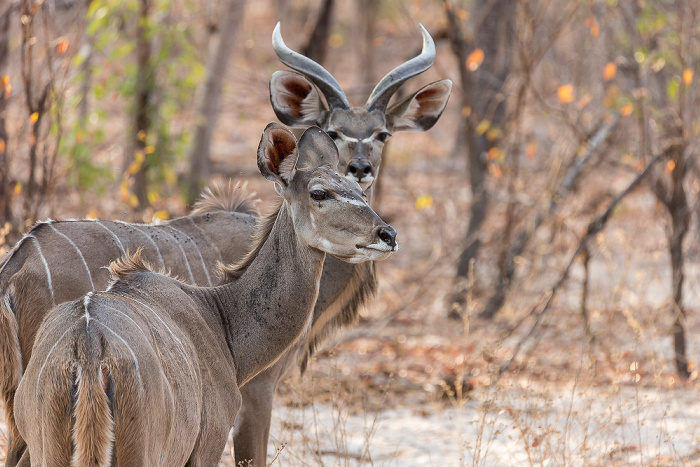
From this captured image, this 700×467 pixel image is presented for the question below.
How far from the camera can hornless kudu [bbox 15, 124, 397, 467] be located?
7.88 feet

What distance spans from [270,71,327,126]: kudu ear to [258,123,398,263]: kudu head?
4.20 ft

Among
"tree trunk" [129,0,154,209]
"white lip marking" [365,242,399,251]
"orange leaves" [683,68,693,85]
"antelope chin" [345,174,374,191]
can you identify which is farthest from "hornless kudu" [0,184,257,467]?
"tree trunk" [129,0,154,209]

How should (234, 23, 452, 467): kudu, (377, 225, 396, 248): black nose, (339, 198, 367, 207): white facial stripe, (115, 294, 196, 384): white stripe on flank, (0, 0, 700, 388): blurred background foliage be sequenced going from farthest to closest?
(0, 0, 700, 388): blurred background foliage
(234, 23, 452, 467): kudu
(339, 198, 367, 207): white facial stripe
(377, 225, 396, 248): black nose
(115, 294, 196, 384): white stripe on flank

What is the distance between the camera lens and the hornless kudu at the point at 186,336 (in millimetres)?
2402

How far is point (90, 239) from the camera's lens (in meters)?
4.02

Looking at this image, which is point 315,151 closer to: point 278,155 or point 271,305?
point 278,155

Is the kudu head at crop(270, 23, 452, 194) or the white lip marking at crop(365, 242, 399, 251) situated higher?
the kudu head at crop(270, 23, 452, 194)

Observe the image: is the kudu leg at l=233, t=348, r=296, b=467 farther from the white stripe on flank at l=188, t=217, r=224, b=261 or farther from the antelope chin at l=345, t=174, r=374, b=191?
the antelope chin at l=345, t=174, r=374, b=191

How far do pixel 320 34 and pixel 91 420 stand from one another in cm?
685

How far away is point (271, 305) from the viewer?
3.54 m

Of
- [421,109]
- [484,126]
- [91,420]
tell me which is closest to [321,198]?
[91,420]

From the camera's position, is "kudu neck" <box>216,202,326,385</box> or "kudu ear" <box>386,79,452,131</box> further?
"kudu ear" <box>386,79,452,131</box>

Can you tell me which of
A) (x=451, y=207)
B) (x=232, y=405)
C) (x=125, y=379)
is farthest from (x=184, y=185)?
(x=125, y=379)

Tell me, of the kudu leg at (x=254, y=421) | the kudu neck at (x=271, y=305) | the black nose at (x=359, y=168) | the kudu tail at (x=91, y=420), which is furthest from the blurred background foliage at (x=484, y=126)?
the kudu tail at (x=91, y=420)
